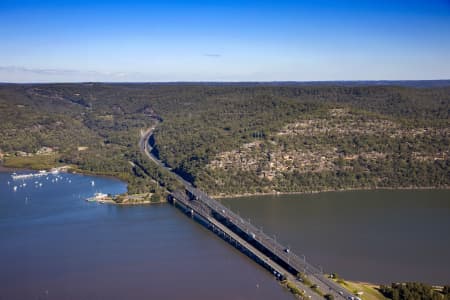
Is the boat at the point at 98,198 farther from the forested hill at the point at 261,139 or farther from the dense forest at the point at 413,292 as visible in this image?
the dense forest at the point at 413,292

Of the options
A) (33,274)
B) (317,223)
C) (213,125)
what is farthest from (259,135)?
(33,274)

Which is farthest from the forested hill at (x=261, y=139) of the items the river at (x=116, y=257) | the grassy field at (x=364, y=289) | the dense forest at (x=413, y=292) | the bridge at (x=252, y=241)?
the dense forest at (x=413, y=292)

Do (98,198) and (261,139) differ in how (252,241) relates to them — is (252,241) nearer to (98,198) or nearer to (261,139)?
(98,198)

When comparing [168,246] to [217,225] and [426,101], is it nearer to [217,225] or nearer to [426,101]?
[217,225]

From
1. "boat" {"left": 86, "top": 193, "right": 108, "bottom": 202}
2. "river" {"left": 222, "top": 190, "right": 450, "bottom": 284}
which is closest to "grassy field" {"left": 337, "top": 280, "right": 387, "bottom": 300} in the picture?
"river" {"left": 222, "top": 190, "right": 450, "bottom": 284}

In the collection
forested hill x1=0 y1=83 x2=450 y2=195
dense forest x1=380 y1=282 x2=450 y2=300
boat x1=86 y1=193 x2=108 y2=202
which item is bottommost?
boat x1=86 y1=193 x2=108 y2=202

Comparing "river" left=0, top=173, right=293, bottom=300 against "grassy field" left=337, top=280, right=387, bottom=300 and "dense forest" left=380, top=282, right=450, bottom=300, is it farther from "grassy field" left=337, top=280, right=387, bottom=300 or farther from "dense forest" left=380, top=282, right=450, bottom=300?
"dense forest" left=380, top=282, right=450, bottom=300
